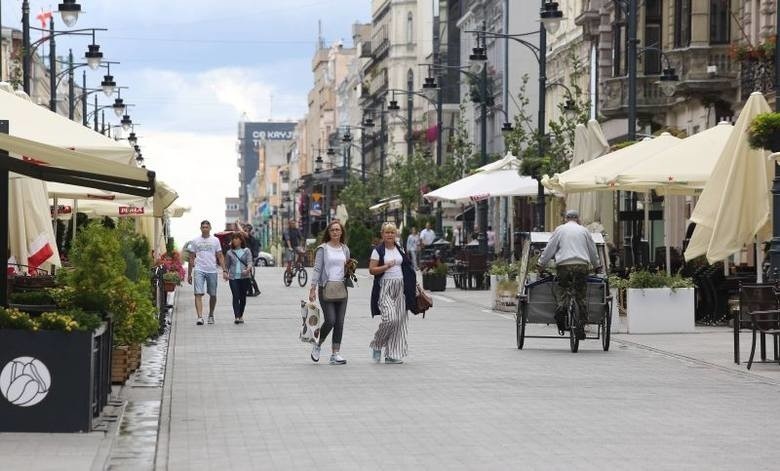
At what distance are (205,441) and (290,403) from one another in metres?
2.94

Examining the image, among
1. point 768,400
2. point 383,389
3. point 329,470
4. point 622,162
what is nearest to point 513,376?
point 383,389

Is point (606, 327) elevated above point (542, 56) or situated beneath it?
situated beneath

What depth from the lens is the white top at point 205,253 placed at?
102ft

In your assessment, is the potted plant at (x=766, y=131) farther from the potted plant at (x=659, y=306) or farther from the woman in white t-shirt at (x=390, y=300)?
the woman in white t-shirt at (x=390, y=300)

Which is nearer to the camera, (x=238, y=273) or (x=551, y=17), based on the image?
(x=238, y=273)

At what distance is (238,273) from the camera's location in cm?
3069

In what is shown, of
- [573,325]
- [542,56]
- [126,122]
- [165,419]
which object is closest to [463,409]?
[165,419]

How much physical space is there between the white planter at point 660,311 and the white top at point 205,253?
7384 mm

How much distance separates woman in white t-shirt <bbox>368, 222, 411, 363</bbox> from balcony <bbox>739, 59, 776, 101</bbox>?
59.5 feet

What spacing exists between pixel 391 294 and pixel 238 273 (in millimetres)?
9866

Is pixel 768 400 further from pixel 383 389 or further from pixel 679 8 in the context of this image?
pixel 679 8

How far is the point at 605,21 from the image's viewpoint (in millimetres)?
57688

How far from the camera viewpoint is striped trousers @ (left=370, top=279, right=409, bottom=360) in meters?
20.9

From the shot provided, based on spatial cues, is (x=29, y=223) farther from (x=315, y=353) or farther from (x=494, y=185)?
(x=494, y=185)
